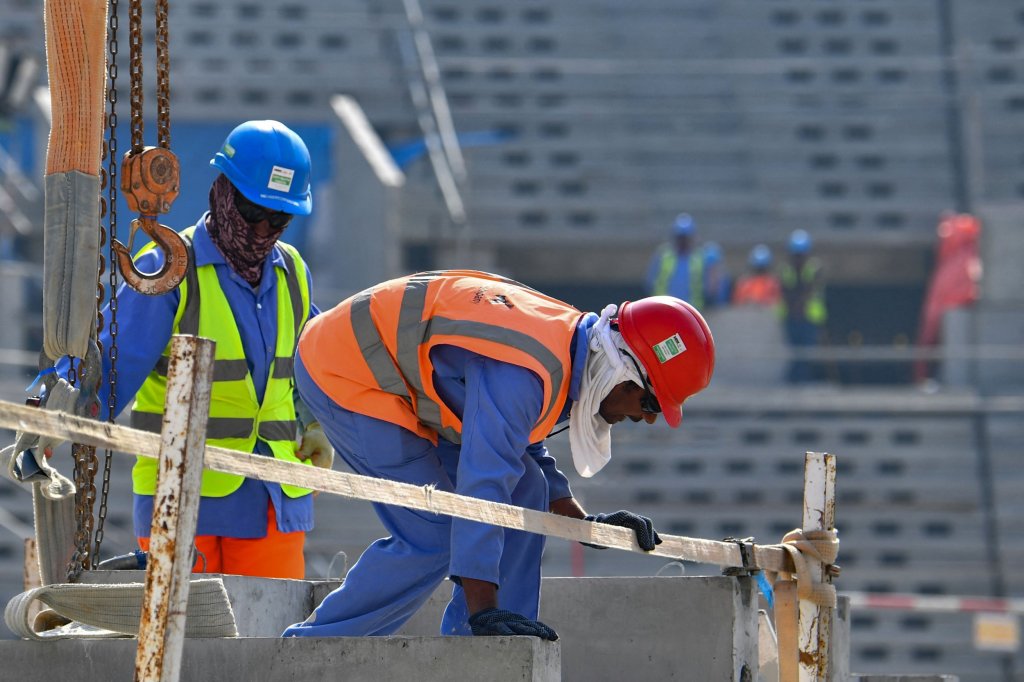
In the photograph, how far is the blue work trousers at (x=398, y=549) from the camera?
4527mm

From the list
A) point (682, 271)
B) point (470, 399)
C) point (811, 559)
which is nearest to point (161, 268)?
point (470, 399)

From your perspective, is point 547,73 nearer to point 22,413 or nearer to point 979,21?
point 979,21

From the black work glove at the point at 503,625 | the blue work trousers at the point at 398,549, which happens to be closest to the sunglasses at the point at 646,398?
the blue work trousers at the point at 398,549

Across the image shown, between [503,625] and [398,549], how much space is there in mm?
672

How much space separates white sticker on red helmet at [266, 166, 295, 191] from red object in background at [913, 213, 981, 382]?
10562mm

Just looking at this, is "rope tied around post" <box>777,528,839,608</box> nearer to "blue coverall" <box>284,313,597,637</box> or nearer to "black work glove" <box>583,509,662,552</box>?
"black work glove" <box>583,509,662,552</box>

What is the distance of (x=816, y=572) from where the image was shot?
194 inches

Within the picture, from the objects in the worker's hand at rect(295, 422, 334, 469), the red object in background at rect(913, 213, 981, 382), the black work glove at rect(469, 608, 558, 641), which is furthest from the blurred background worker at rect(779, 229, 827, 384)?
the black work glove at rect(469, 608, 558, 641)

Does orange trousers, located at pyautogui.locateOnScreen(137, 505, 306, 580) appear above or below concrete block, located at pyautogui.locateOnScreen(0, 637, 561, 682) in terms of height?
above

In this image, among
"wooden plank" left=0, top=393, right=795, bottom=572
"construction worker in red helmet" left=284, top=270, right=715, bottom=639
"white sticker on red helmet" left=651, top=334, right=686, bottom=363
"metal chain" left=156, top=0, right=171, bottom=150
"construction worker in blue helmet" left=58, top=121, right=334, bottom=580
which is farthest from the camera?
"construction worker in blue helmet" left=58, top=121, right=334, bottom=580

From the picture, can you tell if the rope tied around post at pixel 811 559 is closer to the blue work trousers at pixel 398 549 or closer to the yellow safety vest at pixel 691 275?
the blue work trousers at pixel 398 549

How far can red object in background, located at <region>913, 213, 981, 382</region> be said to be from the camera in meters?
A: 14.9

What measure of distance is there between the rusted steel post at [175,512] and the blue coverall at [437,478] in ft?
3.22

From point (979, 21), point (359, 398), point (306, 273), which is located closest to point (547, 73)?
point (979, 21)
